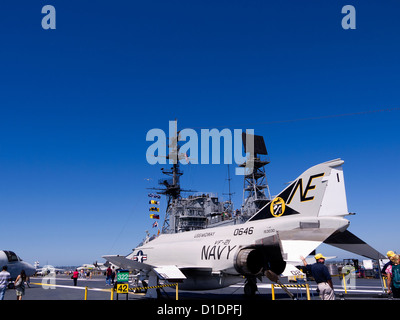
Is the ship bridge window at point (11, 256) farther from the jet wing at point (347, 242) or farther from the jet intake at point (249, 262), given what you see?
the jet wing at point (347, 242)

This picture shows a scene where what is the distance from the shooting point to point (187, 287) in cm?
1745

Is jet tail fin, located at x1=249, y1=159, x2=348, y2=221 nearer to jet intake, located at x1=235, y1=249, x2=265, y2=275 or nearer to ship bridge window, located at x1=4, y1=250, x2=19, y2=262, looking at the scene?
jet intake, located at x1=235, y1=249, x2=265, y2=275

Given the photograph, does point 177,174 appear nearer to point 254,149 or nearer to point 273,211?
point 254,149

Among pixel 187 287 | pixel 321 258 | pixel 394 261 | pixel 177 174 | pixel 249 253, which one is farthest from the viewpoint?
pixel 177 174

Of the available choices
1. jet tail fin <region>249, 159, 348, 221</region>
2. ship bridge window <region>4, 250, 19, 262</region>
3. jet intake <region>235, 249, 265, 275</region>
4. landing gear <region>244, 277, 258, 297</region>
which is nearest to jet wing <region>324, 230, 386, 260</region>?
jet tail fin <region>249, 159, 348, 221</region>

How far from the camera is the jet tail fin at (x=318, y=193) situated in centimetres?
1251

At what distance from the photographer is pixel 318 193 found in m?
12.8

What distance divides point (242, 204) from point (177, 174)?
12.0 metres

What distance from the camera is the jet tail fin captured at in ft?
41.0

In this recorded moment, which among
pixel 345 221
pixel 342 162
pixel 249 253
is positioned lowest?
pixel 249 253

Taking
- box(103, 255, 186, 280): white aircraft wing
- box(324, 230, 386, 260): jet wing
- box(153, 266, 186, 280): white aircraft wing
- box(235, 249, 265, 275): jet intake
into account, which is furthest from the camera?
box(103, 255, 186, 280): white aircraft wing

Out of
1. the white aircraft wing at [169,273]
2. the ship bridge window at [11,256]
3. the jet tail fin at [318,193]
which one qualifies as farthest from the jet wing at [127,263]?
the ship bridge window at [11,256]

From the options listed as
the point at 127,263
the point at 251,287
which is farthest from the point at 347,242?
the point at 127,263
